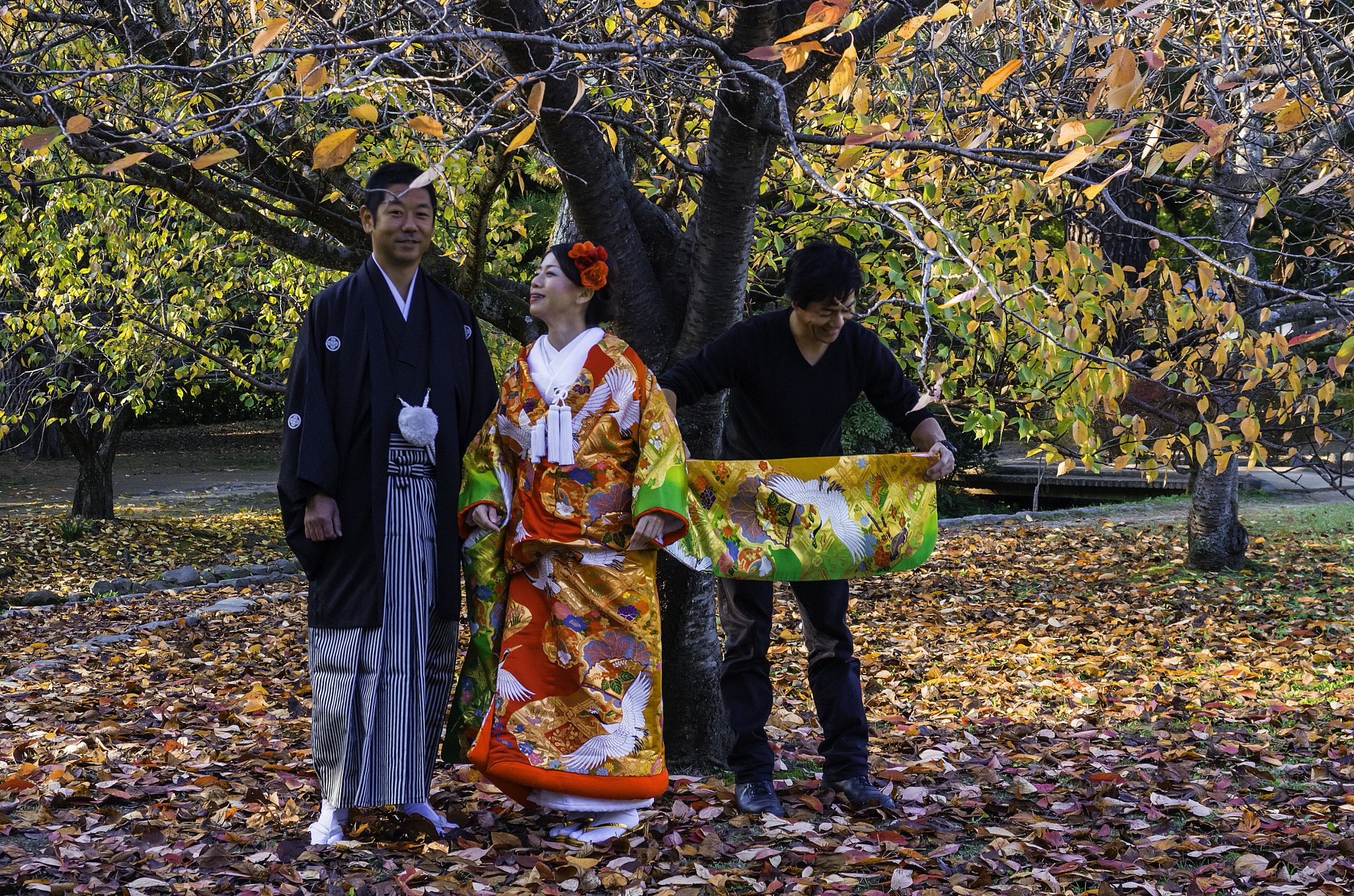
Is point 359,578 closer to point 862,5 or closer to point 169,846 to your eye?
point 169,846

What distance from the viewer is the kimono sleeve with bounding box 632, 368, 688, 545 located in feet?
9.78

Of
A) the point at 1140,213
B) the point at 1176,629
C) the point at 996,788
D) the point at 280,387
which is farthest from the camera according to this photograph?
the point at 1140,213

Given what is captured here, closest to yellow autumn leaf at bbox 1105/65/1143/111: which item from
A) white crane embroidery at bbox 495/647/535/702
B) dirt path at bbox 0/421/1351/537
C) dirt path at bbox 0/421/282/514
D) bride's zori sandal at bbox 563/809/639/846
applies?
white crane embroidery at bbox 495/647/535/702

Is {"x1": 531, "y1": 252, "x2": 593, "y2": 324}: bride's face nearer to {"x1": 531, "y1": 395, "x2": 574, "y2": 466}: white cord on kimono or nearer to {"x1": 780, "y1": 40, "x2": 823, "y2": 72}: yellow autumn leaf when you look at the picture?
{"x1": 531, "y1": 395, "x2": 574, "y2": 466}: white cord on kimono

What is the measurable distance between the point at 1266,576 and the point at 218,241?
8.07 meters

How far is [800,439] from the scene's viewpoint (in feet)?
10.9

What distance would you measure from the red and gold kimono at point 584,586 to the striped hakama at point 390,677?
17 cm

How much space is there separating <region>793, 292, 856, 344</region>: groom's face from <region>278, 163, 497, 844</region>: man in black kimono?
3.51 feet

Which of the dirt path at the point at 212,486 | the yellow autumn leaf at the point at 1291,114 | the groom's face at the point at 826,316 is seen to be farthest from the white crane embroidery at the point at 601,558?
the dirt path at the point at 212,486

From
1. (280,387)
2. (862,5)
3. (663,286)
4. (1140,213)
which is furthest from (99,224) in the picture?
(1140,213)

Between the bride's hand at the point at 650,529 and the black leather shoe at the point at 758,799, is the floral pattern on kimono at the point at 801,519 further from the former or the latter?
the black leather shoe at the point at 758,799

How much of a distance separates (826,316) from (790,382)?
0.25m

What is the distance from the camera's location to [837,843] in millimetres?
2986

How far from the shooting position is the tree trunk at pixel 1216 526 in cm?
771
